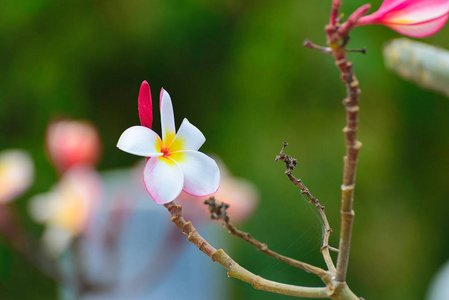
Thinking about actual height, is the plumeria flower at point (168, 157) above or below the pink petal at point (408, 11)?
below

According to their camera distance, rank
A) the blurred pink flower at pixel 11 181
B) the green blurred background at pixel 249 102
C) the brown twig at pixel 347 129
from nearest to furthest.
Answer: the brown twig at pixel 347 129
the blurred pink flower at pixel 11 181
the green blurred background at pixel 249 102

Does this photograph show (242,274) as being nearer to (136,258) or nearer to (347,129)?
(347,129)

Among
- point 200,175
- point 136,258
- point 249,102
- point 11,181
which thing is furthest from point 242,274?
point 249,102

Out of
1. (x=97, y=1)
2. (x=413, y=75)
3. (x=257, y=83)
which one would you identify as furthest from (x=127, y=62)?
(x=413, y=75)

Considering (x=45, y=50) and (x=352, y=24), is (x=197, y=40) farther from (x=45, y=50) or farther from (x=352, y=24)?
(x=352, y=24)

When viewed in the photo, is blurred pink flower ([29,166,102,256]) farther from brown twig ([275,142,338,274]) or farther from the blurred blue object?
brown twig ([275,142,338,274])

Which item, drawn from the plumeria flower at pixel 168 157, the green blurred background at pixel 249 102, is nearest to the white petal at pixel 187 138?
the plumeria flower at pixel 168 157

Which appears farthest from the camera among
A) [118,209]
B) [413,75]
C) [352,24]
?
[118,209]

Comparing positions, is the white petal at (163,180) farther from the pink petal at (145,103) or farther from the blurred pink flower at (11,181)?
the blurred pink flower at (11,181)
